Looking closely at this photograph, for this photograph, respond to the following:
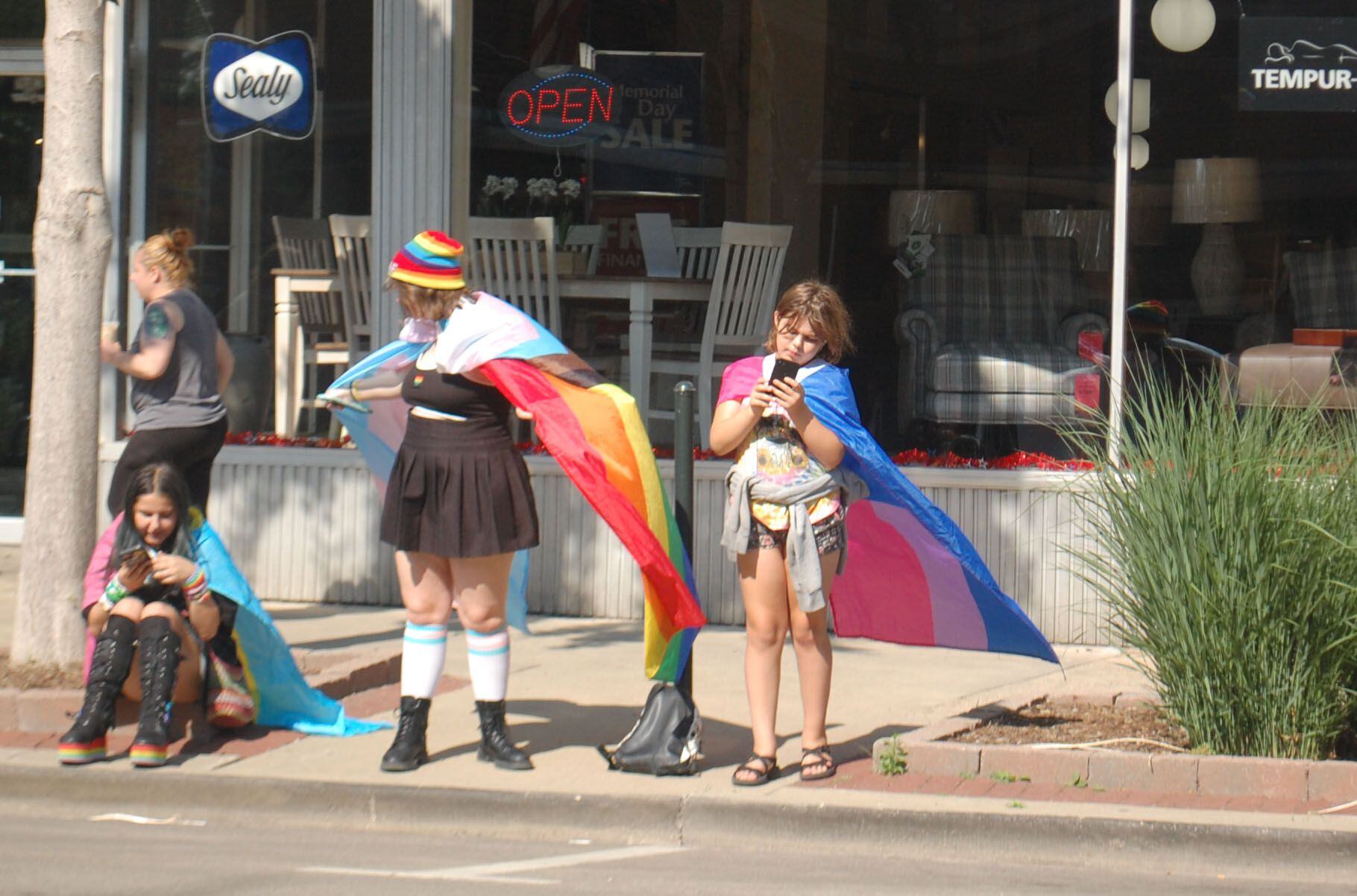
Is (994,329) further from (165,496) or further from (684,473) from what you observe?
(165,496)

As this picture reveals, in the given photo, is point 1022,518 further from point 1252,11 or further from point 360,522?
point 360,522

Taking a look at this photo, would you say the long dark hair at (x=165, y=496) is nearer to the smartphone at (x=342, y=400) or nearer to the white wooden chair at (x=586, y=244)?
the smartphone at (x=342, y=400)

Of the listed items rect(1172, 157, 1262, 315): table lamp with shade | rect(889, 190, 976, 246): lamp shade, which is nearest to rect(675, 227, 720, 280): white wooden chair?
rect(889, 190, 976, 246): lamp shade

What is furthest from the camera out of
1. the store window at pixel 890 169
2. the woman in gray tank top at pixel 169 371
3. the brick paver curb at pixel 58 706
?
the store window at pixel 890 169

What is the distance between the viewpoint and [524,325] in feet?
19.8

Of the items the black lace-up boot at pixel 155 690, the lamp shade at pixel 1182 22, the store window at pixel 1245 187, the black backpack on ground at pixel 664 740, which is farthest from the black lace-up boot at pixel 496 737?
the lamp shade at pixel 1182 22

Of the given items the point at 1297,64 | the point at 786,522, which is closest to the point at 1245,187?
the point at 1297,64

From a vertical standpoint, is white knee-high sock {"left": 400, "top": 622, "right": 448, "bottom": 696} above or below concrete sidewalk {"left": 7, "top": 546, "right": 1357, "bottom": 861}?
above

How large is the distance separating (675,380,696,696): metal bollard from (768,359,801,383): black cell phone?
1.23 ft

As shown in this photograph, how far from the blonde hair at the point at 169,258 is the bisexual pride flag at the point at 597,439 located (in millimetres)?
1574

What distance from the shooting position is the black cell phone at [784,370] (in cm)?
574

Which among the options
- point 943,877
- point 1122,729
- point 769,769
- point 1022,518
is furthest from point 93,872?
point 1022,518

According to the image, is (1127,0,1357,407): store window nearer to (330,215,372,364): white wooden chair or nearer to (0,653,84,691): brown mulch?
(330,215,372,364): white wooden chair

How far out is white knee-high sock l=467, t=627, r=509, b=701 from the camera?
239 inches
